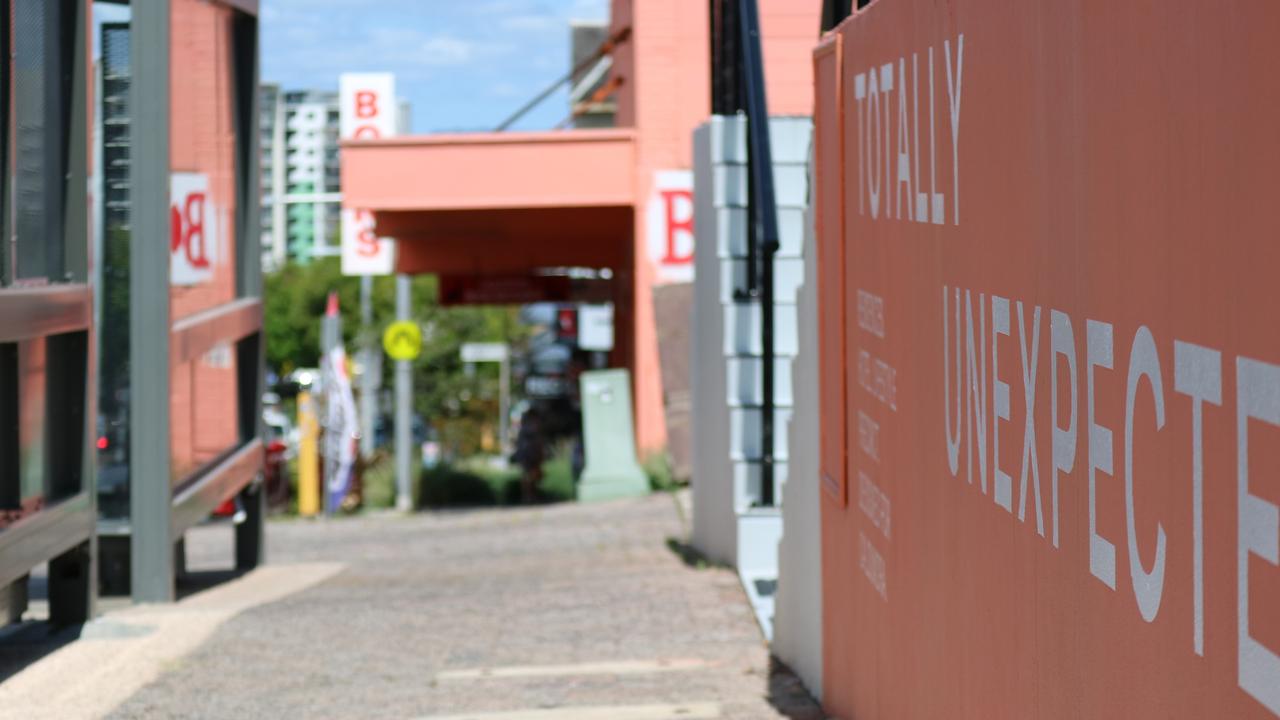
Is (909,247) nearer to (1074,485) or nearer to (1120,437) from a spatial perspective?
(1074,485)

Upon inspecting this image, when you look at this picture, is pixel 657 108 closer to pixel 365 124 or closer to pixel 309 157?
pixel 365 124

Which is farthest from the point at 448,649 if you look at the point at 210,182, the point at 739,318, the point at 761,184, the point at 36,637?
the point at 210,182

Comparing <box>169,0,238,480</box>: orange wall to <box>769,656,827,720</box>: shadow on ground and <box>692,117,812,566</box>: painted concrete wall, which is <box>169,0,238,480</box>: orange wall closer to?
<box>692,117,812,566</box>: painted concrete wall

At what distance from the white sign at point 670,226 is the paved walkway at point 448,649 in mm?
7678

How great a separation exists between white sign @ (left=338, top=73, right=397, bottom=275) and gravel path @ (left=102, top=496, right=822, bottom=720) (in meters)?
13.8

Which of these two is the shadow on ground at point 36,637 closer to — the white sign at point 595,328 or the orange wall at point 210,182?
the orange wall at point 210,182

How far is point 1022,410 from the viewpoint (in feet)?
10.3

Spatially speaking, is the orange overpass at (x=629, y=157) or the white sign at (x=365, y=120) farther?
the white sign at (x=365, y=120)

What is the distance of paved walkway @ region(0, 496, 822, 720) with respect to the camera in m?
5.91

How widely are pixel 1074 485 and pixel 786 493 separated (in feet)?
14.1

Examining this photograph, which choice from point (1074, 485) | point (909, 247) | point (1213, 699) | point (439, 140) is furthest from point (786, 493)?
point (439, 140)

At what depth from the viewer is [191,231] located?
943 centimetres

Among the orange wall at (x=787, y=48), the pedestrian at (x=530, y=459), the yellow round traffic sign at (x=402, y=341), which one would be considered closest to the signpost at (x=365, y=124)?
the yellow round traffic sign at (x=402, y=341)

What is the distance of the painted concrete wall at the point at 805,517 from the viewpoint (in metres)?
6.21
